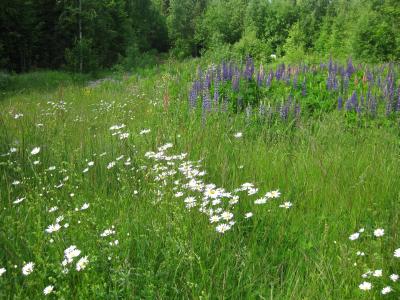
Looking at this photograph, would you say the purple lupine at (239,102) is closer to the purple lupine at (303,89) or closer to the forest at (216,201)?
the forest at (216,201)

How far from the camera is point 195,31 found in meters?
55.2

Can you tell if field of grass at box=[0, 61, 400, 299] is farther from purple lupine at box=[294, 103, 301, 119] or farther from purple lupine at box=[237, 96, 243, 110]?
purple lupine at box=[237, 96, 243, 110]

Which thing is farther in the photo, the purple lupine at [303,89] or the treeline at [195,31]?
the treeline at [195,31]

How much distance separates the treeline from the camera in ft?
73.3

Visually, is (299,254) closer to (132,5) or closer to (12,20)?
(12,20)

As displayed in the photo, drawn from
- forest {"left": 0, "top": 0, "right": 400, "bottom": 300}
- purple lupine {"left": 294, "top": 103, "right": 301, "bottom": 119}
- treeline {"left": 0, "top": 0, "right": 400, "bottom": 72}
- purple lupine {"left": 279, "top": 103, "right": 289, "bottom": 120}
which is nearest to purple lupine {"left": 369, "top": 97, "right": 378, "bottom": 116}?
forest {"left": 0, "top": 0, "right": 400, "bottom": 300}

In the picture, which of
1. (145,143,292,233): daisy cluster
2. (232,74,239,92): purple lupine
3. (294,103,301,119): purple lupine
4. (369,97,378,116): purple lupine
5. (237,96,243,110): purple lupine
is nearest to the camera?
(145,143,292,233): daisy cluster

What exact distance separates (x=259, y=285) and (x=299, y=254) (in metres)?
0.36

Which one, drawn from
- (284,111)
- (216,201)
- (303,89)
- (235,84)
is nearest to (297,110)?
(284,111)

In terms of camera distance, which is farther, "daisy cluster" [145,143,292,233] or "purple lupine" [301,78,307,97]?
"purple lupine" [301,78,307,97]

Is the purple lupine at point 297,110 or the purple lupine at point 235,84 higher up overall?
the purple lupine at point 235,84

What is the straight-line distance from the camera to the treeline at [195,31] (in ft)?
73.3

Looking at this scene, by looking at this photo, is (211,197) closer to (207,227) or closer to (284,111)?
(207,227)

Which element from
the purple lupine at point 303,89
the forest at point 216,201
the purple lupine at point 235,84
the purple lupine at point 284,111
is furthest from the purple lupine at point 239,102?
the purple lupine at point 303,89
